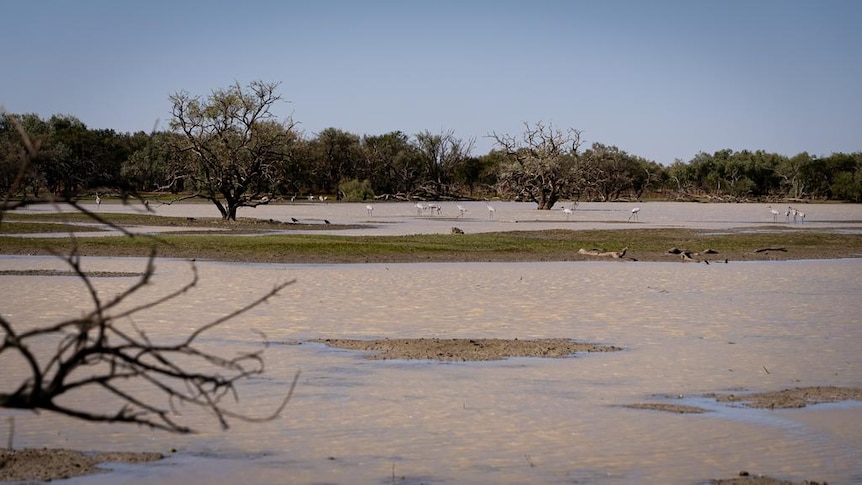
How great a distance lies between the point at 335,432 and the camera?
11.1 metres

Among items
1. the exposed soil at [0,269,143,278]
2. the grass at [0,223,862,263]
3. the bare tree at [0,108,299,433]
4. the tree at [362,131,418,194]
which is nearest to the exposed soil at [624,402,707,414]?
the bare tree at [0,108,299,433]

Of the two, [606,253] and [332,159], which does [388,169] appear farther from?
[606,253]

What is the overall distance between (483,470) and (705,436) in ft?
8.33

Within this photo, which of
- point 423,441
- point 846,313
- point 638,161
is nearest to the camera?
point 423,441

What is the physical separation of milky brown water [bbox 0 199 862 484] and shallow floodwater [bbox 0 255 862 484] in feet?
0.12

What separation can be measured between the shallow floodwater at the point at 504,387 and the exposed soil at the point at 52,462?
0.25 m

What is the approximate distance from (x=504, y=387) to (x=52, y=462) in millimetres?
5590

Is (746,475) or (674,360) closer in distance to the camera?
(746,475)

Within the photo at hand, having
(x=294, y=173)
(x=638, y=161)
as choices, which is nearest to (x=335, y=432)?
(x=294, y=173)

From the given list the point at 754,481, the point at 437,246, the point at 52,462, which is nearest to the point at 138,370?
the point at 52,462

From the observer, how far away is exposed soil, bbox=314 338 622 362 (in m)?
15.7

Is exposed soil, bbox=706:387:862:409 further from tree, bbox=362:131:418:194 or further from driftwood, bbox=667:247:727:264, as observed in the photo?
tree, bbox=362:131:418:194

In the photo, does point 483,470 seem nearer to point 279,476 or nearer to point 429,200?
point 279,476

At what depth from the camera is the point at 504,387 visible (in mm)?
13453
